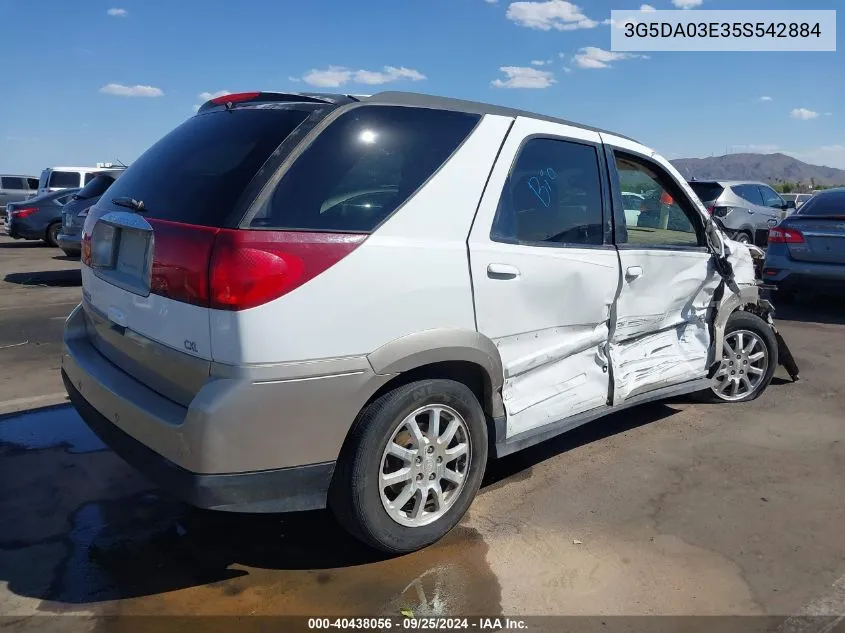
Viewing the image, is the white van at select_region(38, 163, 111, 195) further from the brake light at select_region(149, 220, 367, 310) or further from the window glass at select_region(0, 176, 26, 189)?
the brake light at select_region(149, 220, 367, 310)

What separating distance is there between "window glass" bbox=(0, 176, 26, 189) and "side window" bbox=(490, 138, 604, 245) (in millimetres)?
26553

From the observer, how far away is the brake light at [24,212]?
52.2 feet

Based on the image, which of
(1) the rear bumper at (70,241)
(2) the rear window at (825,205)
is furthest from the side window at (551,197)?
(1) the rear bumper at (70,241)

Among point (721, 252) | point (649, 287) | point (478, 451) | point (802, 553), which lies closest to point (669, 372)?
point (649, 287)

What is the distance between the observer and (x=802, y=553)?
3.18 m

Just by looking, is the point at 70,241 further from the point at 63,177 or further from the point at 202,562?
the point at 63,177

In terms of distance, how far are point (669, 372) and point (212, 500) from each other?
301 cm

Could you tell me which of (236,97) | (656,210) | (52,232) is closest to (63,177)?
(52,232)

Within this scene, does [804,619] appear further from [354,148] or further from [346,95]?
[346,95]

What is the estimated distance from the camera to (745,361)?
5.25 metres

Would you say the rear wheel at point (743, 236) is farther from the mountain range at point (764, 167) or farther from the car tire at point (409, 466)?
the mountain range at point (764, 167)

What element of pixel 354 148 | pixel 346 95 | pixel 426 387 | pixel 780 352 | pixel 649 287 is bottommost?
pixel 780 352

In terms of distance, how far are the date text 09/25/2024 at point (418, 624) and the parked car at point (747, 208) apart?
13.0m

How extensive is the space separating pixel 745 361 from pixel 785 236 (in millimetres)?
4211
